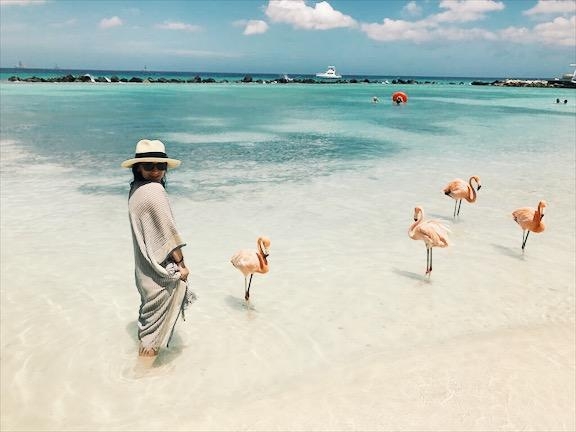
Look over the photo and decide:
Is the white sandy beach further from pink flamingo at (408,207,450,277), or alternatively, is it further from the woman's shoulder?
the woman's shoulder

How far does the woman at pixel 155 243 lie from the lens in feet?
15.6

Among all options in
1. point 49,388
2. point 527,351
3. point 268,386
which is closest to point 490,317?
point 527,351

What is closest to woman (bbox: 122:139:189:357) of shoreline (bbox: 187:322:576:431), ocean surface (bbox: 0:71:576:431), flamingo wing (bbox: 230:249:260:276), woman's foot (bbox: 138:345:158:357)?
woman's foot (bbox: 138:345:158:357)

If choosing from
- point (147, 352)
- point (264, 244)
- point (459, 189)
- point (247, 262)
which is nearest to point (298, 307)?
point (247, 262)

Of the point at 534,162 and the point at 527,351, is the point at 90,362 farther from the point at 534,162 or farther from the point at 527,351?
the point at 534,162

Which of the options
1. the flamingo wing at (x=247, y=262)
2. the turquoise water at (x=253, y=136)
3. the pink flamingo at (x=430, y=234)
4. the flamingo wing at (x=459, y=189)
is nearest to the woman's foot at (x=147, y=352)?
the flamingo wing at (x=247, y=262)

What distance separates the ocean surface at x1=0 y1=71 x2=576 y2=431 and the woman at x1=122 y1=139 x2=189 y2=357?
79 cm

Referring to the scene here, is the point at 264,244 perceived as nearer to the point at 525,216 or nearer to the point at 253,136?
the point at 525,216

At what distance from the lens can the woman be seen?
475cm

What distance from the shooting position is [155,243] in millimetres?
4914

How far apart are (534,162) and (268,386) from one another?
16.3m

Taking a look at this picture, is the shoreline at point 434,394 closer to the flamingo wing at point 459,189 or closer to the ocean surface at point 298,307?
the ocean surface at point 298,307

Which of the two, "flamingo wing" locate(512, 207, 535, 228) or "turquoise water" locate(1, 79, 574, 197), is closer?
"flamingo wing" locate(512, 207, 535, 228)

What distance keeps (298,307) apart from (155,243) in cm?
288
